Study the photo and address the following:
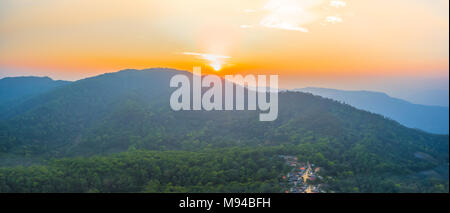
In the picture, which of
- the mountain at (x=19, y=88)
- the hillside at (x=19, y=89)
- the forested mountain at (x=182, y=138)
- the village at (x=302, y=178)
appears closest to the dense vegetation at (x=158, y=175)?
the forested mountain at (x=182, y=138)

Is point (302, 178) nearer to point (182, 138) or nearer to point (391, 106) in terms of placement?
point (182, 138)

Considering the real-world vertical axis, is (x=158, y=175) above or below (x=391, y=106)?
below

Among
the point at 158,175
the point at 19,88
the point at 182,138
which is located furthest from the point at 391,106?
the point at 19,88

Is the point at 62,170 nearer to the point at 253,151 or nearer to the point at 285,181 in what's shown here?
the point at 253,151

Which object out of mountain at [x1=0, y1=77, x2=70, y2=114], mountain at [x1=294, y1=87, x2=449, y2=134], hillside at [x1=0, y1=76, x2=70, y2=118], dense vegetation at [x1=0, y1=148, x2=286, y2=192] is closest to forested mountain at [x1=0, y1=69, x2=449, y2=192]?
dense vegetation at [x1=0, y1=148, x2=286, y2=192]

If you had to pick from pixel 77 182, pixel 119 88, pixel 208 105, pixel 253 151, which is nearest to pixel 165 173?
pixel 77 182

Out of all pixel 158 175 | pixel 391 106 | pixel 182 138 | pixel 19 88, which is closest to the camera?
pixel 158 175

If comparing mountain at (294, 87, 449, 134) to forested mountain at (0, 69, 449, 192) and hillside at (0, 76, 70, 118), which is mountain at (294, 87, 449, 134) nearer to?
forested mountain at (0, 69, 449, 192)
